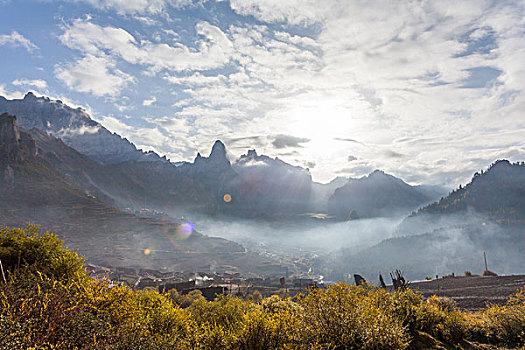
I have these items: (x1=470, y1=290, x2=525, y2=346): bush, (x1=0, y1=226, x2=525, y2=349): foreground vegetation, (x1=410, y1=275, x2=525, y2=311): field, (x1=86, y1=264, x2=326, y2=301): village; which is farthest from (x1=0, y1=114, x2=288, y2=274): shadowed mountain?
(x1=470, y1=290, x2=525, y2=346): bush

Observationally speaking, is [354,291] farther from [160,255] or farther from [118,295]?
[160,255]

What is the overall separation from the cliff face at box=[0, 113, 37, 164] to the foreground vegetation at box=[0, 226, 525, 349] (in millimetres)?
212243

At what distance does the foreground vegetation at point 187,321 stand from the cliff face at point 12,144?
21224 centimetres

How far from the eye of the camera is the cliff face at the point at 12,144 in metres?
174

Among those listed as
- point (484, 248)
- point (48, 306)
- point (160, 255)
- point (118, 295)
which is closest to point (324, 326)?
point (118, 295)

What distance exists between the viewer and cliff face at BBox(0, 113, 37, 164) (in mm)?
173688

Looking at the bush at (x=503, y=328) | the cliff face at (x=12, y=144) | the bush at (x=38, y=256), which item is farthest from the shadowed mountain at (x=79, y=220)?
the bush at (x=503, y=328)

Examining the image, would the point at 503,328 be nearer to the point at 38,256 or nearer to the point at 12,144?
the point at 38,256

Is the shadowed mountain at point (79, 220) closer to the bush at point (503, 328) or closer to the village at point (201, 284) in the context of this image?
the village at point (201, 284)

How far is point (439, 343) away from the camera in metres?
11.3

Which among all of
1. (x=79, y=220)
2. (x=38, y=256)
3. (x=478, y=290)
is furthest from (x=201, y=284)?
(x=79, y=220)

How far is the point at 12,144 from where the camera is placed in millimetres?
178375

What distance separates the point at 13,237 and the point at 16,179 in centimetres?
19952

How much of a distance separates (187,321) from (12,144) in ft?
746
